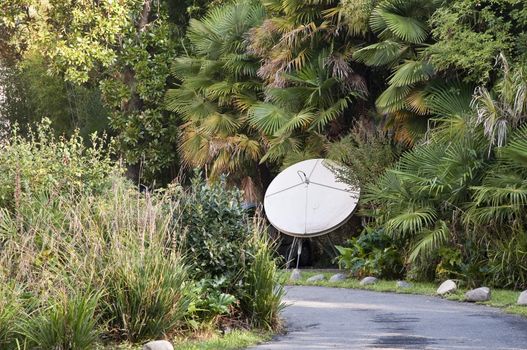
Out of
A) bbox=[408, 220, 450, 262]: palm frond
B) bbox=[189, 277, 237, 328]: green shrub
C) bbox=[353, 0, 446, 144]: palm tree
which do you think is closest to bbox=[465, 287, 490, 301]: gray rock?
bbox=[408, 220, 450, 262]: palm frond

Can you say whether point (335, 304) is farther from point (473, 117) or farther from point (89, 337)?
point (89, 337)

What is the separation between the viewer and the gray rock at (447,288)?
16.0 metres

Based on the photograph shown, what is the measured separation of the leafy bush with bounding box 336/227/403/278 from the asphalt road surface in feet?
9.62

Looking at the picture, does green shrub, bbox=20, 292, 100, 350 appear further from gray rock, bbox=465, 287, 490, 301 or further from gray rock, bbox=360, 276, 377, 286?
gray rock, bbox=360, 276, 377, 286

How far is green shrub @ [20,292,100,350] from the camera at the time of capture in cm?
934

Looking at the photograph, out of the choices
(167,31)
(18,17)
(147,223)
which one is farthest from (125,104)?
(147,223)

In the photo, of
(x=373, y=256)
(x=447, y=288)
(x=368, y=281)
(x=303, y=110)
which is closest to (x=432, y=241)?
(x=447, y=288)

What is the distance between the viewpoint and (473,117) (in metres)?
17.6

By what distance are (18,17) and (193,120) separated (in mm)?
5778

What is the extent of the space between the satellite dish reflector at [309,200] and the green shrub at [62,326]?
12163mm

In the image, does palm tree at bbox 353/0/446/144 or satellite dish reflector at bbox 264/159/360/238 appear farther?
satellite dish reflector at bbox 264/159/360/238

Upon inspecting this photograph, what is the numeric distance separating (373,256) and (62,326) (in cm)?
1086

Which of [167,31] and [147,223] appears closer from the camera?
[147,223]

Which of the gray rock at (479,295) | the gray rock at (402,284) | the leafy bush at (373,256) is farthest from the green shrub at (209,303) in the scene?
the leafy bush at (373,256)
